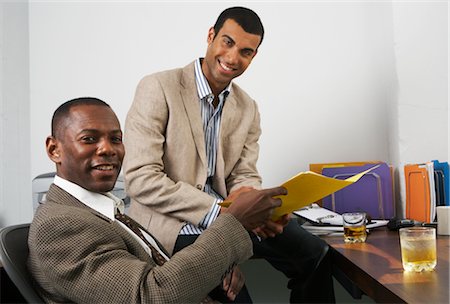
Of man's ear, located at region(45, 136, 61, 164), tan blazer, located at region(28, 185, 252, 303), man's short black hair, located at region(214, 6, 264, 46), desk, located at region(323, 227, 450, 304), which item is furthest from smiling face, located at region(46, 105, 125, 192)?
man's short black hair, located at region(214, 6, 264, 46)

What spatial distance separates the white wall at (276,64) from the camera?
2787 millimetres

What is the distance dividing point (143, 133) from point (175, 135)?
115 mm

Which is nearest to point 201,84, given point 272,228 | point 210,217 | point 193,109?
point 193,109

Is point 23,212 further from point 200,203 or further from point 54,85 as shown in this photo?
point 200,203

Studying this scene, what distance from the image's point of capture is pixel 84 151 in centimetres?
117

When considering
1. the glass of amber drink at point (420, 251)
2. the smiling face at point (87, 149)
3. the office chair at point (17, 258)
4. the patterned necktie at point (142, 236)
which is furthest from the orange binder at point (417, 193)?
the office chair at point (17, 258)

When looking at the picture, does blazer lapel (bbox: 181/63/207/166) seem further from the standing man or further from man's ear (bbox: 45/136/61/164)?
man's ear (bbox: 45/136/61/164)

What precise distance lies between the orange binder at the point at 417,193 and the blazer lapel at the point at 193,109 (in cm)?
93

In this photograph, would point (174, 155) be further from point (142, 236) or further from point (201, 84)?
point (142, 236)

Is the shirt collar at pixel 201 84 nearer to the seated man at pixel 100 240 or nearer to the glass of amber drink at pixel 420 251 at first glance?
the seated man at pixel 100 240

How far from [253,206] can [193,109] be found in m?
0.75

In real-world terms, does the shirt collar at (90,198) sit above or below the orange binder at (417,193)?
above

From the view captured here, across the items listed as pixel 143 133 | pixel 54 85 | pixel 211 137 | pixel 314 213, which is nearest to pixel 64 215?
pixel 143 133

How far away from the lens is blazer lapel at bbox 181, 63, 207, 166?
193cm
